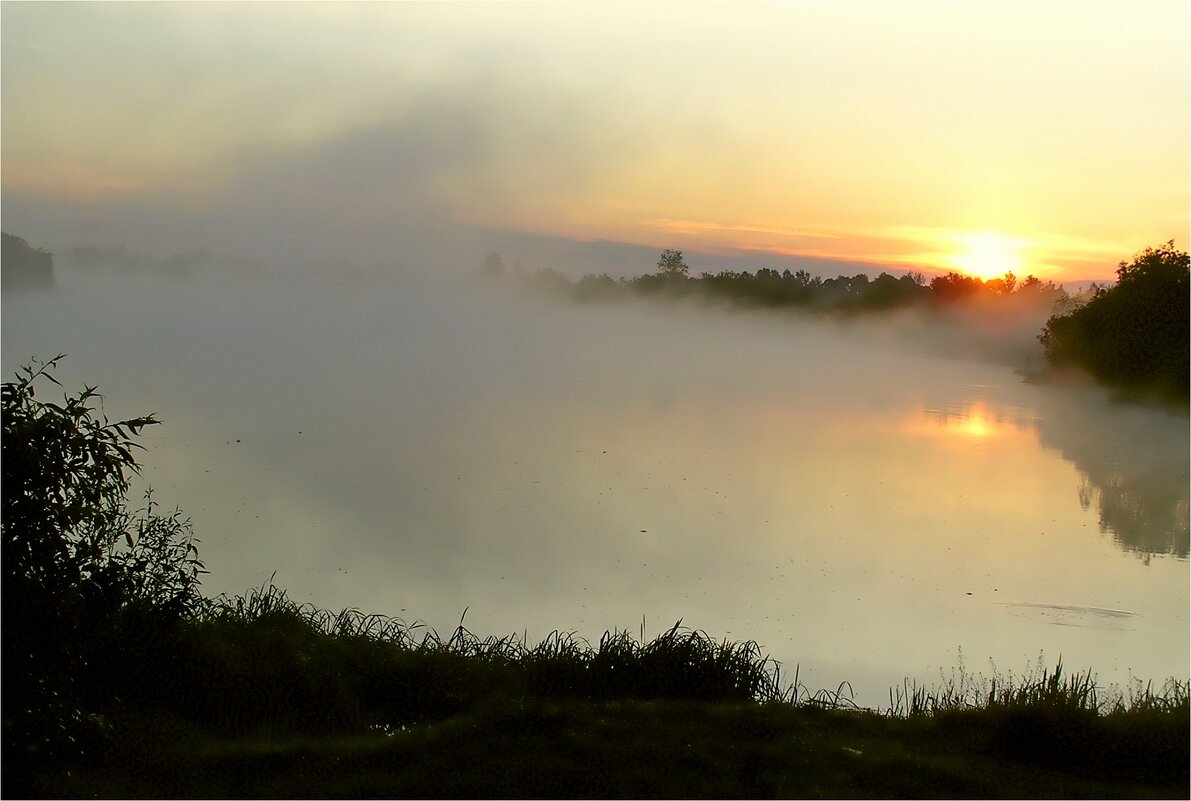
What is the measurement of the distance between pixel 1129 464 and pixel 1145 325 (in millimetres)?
11930

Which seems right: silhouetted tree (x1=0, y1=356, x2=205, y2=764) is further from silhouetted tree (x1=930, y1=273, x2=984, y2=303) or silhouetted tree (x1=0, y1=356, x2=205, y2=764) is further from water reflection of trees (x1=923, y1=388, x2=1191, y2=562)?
silhouetted tree (x1=930, y1=273, x2=984, y2=303)

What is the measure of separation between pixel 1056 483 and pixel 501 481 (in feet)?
40.6

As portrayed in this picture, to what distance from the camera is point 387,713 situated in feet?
23.1

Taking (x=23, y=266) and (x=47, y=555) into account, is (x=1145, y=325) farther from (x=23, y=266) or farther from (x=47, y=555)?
(x=47, y=555)

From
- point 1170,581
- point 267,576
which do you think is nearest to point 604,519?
point 267,576

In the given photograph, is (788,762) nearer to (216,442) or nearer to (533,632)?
(533,632)

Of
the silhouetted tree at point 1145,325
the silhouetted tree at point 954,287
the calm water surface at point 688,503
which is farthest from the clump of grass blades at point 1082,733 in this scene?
the silhouetted tree at point 954,287

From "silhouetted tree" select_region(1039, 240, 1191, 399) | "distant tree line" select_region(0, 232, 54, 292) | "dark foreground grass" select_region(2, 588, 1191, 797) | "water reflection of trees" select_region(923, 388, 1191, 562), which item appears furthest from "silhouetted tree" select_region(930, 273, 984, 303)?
"dark foreground grass" select_region(2, 588, 1191, 797)

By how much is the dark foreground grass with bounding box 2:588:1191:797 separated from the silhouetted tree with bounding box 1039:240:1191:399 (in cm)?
3195

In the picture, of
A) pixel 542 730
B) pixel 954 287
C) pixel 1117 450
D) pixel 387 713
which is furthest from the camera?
pixel 954 287

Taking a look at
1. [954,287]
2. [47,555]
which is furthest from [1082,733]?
[954,287]

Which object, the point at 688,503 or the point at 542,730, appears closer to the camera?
the point at 542,730

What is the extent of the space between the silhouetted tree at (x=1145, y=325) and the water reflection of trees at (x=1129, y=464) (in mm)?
1335

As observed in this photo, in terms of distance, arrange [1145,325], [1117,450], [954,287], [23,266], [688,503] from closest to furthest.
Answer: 1. [688,503]
2. [23,266]
3. [1117,450]
4. [1145,325]
5. [954,287]
